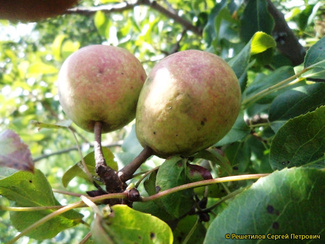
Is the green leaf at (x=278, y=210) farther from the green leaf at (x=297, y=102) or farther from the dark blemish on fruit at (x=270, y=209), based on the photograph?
the green leaf at (x=297, y=102)

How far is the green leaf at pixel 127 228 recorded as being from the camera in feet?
1.61

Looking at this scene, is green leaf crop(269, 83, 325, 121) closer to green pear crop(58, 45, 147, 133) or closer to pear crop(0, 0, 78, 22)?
green pear crop(58, 45, 147, 133)

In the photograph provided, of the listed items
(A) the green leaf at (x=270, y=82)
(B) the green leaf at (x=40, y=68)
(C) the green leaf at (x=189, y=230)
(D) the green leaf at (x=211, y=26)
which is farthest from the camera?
(B) the green leaf at (x=40, y=68)

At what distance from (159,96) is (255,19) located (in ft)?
2.41

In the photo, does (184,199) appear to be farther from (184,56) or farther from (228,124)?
(184,56)

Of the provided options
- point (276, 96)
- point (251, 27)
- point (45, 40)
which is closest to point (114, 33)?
point (251, 27)

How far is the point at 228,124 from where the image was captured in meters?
0.70

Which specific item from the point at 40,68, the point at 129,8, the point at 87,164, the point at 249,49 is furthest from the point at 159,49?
the point at 87,164

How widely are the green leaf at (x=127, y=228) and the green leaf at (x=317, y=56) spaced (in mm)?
636

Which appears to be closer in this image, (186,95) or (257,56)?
(186,95)

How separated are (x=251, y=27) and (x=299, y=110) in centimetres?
46

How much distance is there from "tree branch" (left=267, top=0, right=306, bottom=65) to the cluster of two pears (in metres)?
0.70

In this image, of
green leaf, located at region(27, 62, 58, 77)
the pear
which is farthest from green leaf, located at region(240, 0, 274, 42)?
green leaf, located at region(27, 62, 58, 77)

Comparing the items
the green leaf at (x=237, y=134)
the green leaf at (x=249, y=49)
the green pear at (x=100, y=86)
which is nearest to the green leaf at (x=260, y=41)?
the green leaf at (x=249, y=49)
